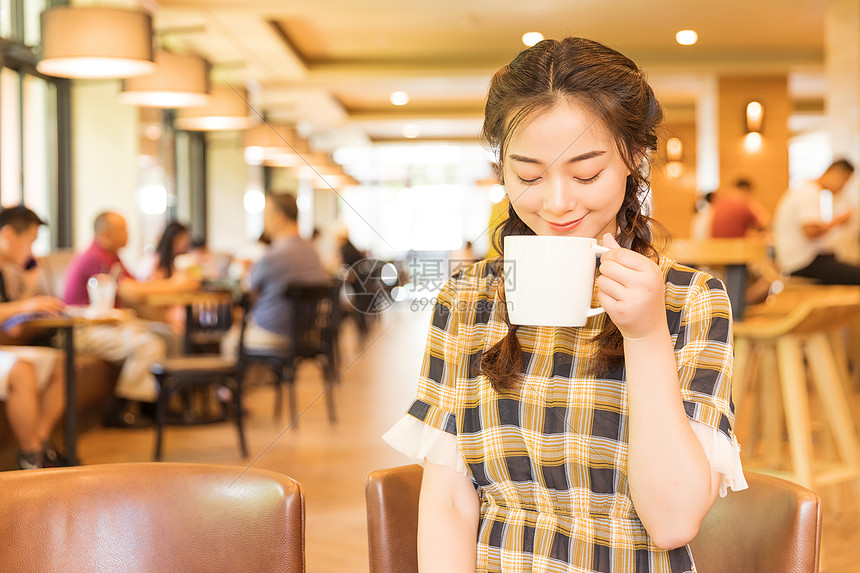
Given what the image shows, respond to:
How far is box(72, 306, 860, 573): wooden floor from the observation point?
3.44ft

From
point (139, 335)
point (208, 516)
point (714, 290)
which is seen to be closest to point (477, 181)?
point (714, 290)

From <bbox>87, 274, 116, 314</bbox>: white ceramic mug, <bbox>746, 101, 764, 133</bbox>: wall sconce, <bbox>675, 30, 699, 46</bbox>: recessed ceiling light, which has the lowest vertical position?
<bbox>87, 274, 116, 314</bbox>: white ceramic mug

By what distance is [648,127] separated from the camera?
89 cm

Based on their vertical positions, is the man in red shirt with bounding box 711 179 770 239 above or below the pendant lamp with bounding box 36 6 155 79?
below

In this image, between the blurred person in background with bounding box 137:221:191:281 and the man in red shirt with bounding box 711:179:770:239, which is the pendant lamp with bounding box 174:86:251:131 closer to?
the blurred person in background with bounding box 137:221:191:281

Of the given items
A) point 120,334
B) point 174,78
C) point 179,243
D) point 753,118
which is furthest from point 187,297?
point 753,118

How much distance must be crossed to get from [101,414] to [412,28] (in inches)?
192

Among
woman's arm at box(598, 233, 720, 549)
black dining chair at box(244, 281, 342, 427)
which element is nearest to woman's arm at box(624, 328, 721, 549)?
woman's arm at box(598, 233, 720, 549)

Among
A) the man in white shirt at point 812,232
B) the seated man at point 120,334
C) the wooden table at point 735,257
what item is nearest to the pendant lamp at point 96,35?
the seated man at point 120,334

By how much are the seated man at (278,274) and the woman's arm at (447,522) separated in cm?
364

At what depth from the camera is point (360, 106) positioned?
11.6m

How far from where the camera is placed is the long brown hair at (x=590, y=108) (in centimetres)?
85

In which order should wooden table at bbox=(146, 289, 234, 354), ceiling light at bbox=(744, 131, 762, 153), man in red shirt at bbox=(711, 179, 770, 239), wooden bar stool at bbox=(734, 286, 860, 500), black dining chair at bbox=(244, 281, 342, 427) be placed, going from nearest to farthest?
wooden bar stool at bbox=(734, 286, 860, 500) → black dining chair at bbox=(244, 281, 342, 427) → wooden table at bbox=(146, 289, 234, 354) → man in red shirt at bbox=(711, 179, 770, 239) → ceiling light at bbox=(744, 131, 762, 153)

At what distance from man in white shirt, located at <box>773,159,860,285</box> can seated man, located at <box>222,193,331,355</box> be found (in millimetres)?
2946
